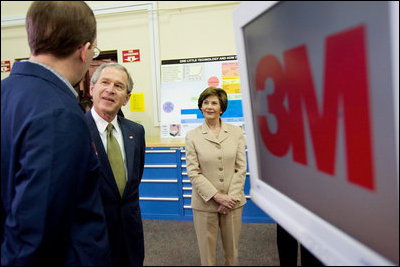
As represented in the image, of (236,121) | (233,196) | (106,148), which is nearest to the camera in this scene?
(106,148)

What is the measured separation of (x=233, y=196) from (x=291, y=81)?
4.33 ft

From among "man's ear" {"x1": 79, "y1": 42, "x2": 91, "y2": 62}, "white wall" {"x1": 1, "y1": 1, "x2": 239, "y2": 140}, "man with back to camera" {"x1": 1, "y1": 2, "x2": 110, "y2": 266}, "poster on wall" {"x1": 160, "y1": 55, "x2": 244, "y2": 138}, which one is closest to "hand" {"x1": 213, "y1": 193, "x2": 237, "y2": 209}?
"man with back to camera" {"x1": 1, "y1": 2, "x2": 110, "y2": 266}

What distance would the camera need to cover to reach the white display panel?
0.89 ft

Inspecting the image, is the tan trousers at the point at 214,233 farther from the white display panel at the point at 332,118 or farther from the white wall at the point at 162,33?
the white wall at the point at 162,33

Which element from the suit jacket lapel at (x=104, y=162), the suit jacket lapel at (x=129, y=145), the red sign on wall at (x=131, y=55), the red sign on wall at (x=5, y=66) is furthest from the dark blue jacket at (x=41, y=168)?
the red sign on wall at (x=5, y=66)

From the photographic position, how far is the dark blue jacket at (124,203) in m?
1.08

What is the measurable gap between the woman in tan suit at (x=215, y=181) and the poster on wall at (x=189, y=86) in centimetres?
124

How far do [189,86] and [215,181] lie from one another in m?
1.61

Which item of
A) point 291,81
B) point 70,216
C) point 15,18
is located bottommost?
point 70,216

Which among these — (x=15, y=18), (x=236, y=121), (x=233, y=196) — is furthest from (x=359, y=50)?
(x=15, y=18)

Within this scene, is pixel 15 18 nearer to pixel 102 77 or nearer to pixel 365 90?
pixel 102 77

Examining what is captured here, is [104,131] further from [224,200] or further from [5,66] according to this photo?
[5,66]

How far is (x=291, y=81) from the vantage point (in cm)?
39

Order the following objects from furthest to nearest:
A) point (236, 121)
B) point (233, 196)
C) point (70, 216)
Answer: point (236, 121)
point (233, 196)
point (70, 216)
